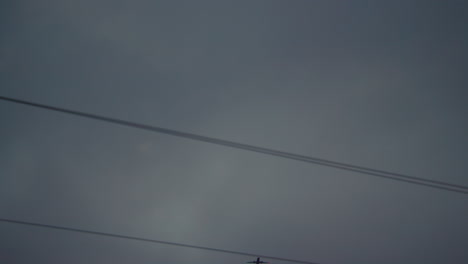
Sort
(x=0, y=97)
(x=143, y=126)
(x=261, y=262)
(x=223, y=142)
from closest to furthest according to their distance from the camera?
1. (x=0, y=97)
2. (x=143, y=126)
3. (x=223, y=142)
4. (x=261, y=262)

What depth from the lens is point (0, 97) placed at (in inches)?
273

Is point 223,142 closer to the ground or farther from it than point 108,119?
farther from it

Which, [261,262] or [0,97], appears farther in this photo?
[261,262]

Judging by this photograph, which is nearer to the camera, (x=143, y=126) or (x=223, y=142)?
(x=143, y=126)

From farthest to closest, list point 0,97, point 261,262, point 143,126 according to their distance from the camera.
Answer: point 261,262 → point 143,126 → point 0,97

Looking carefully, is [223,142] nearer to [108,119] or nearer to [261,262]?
[108,119]

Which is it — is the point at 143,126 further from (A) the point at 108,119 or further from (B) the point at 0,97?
(B) the point at 0,97

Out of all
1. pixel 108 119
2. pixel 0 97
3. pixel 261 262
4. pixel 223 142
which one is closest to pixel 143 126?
pixel 108 119

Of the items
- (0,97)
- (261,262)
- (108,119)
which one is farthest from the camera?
(261,262)

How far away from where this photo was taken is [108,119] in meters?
7.49

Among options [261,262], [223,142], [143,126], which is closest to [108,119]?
[143,126]

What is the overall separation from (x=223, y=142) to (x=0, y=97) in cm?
642

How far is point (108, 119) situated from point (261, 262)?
83.5ft

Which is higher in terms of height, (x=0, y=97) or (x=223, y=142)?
(x=223, y=142)
